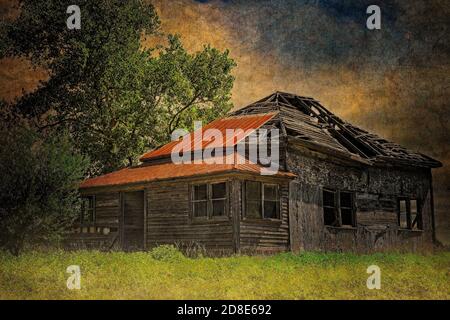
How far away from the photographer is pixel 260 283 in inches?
518

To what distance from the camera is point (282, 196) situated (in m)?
20.3

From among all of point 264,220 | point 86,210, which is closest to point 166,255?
point 264,220

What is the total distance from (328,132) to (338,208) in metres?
4.01

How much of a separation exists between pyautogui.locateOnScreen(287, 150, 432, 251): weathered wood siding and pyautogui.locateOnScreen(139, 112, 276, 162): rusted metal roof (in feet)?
6.75

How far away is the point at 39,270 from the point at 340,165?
13.7 meters

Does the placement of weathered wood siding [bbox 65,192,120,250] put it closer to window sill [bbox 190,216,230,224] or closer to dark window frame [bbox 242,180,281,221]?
window sill [bbox 190,216,230,224]

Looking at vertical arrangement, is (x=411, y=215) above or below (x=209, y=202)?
below

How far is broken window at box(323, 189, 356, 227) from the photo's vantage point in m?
23.1

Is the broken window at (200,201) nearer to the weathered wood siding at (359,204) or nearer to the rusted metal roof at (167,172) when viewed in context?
the rusted metal roof at (167,172)

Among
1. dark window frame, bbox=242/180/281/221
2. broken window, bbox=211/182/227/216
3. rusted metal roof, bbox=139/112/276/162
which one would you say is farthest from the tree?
dark window frame, bbox=242/180/281/221

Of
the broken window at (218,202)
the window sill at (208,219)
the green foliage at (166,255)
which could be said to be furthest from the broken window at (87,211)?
the green foliage at (166,255)

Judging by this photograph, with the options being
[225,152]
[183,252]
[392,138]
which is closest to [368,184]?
[392,138]

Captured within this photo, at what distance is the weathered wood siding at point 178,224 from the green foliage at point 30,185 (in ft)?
13.1

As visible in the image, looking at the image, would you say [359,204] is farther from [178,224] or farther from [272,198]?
[178,224]
